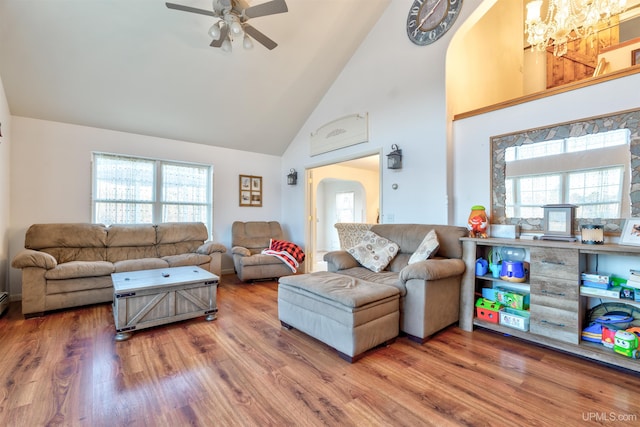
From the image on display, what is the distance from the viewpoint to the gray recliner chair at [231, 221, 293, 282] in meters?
4.59

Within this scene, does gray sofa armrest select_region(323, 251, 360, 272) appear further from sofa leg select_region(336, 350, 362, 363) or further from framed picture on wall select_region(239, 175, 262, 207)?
framed picture on wall select_region(239, 175, 262, 207)

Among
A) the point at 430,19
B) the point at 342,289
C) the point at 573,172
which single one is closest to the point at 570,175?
the point at 573,172

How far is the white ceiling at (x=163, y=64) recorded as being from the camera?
3064 millimetres

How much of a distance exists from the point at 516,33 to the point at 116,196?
6.79 m

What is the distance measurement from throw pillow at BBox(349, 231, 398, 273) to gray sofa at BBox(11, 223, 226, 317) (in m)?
2.32

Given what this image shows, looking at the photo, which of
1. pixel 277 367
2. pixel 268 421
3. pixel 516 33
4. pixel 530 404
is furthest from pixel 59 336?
pixel 516 33

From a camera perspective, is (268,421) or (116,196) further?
(116,196)

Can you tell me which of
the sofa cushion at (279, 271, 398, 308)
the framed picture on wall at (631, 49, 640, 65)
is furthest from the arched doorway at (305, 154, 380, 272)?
the framed picture on wall at (631, 49, 640, 65)

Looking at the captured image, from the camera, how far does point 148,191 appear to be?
4.73 metres

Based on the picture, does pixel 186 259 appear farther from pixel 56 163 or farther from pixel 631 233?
pixel 631 233

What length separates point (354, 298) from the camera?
2.13m

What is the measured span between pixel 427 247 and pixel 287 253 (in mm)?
2647

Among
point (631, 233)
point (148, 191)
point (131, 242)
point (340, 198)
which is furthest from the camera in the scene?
point (340, 198)

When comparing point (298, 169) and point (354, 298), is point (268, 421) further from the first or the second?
point (298, 169)
